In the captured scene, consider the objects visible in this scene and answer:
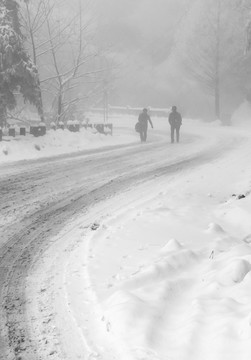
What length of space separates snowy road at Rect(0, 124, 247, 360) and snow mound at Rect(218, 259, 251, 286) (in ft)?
5.23

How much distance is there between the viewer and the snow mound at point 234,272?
4360 mm

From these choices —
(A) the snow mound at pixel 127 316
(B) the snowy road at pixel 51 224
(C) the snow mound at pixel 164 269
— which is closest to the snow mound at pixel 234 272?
(C) the snow mound at pixel 164 269

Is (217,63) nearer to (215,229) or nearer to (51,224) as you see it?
(215,229)

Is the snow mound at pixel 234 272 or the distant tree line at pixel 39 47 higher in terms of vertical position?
the distant tree line at pixel 39 47

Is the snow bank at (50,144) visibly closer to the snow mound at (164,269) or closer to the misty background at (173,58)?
the snow mound at (164,269)

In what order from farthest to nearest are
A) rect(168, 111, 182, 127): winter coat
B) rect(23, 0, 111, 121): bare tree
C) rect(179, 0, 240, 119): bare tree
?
rect(179, 0, 240, 119): bare tree < rect(23, 0, 111, 121): bare tree < rect(168, 111, 182, 127): winter coat

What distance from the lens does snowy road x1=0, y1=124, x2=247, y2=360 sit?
350 centimetres

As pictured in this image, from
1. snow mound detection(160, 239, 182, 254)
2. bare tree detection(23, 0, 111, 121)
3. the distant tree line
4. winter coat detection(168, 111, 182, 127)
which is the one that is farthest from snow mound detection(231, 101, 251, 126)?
snow mound detection(160, 239, 182, 254)

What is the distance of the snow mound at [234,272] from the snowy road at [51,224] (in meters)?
1.60

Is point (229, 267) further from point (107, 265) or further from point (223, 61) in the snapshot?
point (223, 61)

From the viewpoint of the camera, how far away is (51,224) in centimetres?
662

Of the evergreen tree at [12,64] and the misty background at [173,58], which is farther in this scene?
the misty background at [173,58]

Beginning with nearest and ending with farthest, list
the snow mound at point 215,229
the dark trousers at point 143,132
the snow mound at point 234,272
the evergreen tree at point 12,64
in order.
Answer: the snow mound at point 234,272 → the snow mound at point 215,229 → the evergreen tree at point 12,64 → the dark trousers at point 143,132

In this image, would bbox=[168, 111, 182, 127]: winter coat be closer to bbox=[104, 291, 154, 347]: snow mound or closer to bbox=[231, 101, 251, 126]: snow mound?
bbox=[104, 291, 154, 347]: snow mound
